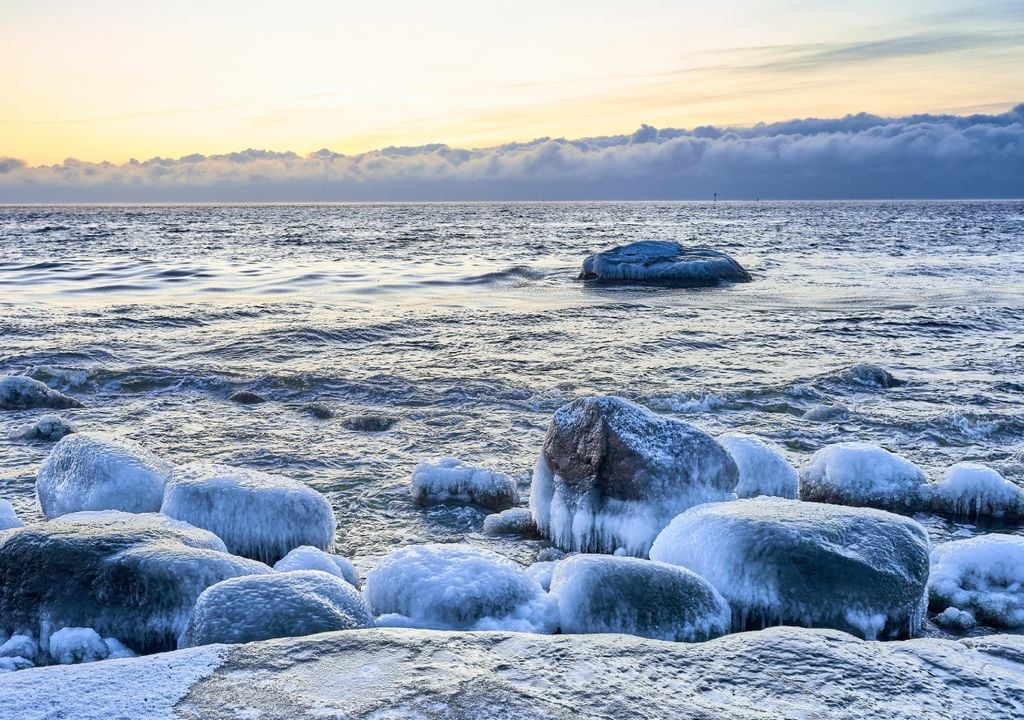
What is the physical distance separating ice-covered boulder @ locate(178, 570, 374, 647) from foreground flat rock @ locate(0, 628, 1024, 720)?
38 cm

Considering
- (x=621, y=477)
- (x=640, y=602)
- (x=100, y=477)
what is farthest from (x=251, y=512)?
(x=640, y=602)

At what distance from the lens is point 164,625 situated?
3926mm

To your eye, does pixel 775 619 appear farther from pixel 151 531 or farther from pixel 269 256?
pixel 269 256

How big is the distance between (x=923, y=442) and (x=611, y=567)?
218 inches

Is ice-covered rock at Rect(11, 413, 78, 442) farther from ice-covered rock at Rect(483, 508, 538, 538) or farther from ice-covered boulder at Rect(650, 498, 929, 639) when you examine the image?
ice-covered boulder at Rect(650, 498, 929, 639)

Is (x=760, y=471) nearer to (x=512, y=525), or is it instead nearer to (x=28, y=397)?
(x=512, y=525)

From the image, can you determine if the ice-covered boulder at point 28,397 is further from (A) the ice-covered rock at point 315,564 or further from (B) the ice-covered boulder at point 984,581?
(B) the ice-covered boulder at point 984,581

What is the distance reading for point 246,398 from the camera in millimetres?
10008

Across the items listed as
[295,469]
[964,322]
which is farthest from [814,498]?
[964,322]

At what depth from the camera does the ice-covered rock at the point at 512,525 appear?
6.00m

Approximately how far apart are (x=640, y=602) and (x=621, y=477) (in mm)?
1726

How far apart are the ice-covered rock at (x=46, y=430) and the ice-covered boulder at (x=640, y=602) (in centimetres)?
643

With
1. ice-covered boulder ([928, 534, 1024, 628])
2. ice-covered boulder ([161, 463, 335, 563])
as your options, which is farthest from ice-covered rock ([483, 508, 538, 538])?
ice-covered boulder ([928, 534, 1024, 628])

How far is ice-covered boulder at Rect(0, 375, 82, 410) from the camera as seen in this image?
9.48 meters
